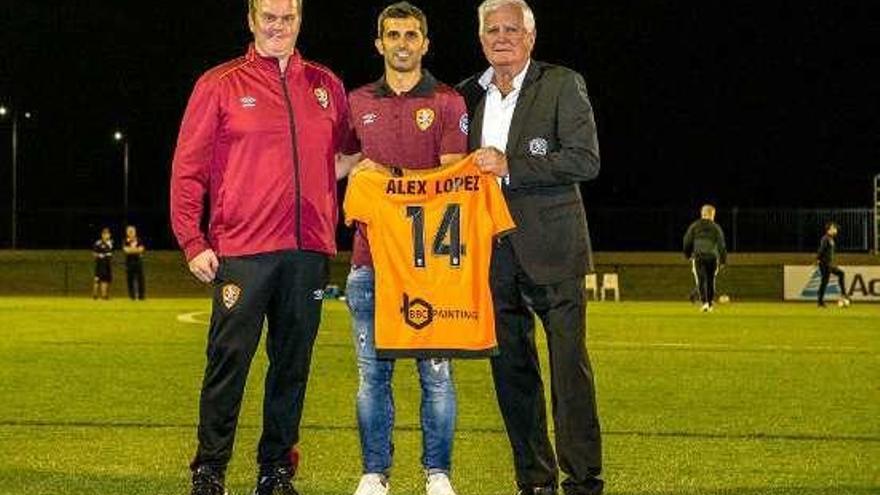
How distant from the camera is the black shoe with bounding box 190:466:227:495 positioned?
6.09 meters

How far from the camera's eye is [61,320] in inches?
862

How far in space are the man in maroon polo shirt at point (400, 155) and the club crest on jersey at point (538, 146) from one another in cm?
29

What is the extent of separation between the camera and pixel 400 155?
6273 millimetres

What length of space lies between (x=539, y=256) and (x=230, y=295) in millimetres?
1286

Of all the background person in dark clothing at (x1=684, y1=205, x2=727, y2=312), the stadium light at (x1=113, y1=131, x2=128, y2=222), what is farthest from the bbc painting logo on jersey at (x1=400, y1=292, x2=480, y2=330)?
the stadium light at (x1=113, y1=131, x2=128, y2=222)

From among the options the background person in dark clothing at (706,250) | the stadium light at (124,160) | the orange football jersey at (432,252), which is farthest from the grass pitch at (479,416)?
the stadium light at (124,160)

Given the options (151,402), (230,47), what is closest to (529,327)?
(151,402)

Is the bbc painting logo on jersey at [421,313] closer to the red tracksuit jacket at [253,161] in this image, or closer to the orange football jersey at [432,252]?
the orange football jersey at [432,252]

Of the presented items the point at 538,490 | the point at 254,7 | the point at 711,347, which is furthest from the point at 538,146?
the point at 711,347

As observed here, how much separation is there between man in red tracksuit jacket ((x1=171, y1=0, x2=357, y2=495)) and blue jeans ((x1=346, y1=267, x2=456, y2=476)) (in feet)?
0.74

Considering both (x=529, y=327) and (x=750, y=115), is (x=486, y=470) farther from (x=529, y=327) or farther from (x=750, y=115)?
(x=750, y=115)

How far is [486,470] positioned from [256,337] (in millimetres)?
1582

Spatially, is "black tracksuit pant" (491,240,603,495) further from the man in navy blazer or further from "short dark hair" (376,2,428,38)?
"short dark hair" (376,2,428,38)

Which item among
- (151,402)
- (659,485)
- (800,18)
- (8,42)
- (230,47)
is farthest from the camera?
(8,42)
